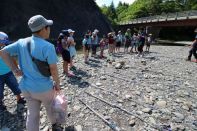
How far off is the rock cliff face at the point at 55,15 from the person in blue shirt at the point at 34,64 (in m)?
39.4

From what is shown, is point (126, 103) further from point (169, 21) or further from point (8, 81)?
point (169, 21)

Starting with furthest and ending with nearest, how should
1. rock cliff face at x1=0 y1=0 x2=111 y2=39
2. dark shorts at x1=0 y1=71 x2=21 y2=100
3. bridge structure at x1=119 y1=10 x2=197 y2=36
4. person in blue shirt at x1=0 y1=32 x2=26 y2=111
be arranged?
bridge structure at x1=119 y1=10 x2=197 y2=36 → rock cliff face at x1=0 y1=0 x2=111 y2=39 → dark shorts at x1=0 y1=71 x2=21 y2=100 → person in blue shirt at x1=0 y1=32 x2=26 y2=111

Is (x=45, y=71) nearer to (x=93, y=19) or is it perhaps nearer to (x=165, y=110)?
(x=165, y=110)

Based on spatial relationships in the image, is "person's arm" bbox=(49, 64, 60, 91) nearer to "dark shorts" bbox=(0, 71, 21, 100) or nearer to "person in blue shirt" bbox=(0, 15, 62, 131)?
"person in blue shirt" bbox=(0, 15, 62, 131)

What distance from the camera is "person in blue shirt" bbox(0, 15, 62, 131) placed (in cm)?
493

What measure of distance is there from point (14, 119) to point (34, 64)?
3.11m

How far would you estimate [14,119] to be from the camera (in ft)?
24.7

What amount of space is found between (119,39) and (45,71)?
66.9ft

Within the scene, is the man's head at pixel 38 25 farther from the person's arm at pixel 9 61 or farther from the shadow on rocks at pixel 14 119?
the shadow on rocks at pixel 14 119

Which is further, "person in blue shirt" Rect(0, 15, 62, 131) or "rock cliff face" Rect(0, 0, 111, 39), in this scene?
"rock cliff face" Rect(0, 0, 111, 39)

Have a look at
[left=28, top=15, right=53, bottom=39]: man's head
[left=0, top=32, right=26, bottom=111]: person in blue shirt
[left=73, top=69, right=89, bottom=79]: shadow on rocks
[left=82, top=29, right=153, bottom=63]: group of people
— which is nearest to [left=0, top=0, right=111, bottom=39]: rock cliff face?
[left=82, top=29, right=153, bottom=63]: group of people

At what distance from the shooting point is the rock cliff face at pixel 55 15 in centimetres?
4444

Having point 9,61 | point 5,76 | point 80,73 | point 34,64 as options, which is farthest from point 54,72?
point 80,73

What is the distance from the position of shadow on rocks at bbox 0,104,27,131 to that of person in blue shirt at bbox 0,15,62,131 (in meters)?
1.84
